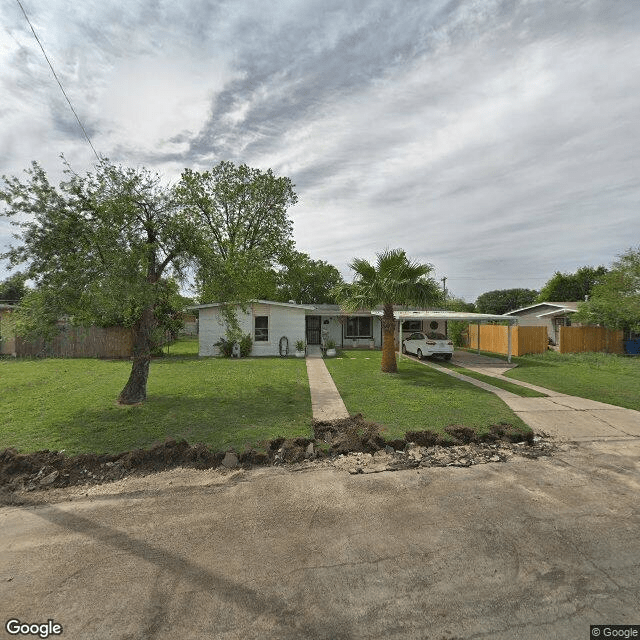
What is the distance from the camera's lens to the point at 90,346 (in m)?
17.9

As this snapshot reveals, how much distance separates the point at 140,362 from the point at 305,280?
29.6 meters

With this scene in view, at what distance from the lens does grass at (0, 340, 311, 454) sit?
601 cm

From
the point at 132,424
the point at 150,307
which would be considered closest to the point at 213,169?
the point at 150,307

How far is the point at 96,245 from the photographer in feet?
24.0

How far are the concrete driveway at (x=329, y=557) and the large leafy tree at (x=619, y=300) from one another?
20879 mm

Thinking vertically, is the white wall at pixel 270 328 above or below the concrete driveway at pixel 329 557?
above

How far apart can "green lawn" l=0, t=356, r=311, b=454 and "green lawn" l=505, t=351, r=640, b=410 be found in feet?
26.4

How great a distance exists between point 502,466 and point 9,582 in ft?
19.1

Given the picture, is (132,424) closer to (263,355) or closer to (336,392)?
(336,392)

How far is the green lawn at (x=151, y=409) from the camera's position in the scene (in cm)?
602

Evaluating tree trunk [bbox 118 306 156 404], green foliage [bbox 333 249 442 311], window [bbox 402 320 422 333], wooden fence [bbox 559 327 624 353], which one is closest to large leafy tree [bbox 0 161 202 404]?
tree trunk [bbox 118 306 156 404]

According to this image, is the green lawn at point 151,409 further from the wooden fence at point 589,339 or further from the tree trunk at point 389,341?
the wooden fence at point 589,339

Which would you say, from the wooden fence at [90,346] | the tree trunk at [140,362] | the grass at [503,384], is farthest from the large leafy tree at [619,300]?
the wooden fence at [90,346]

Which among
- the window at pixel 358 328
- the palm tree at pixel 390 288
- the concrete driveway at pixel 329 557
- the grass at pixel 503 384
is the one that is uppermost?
the palm tree at pixel 390 288
